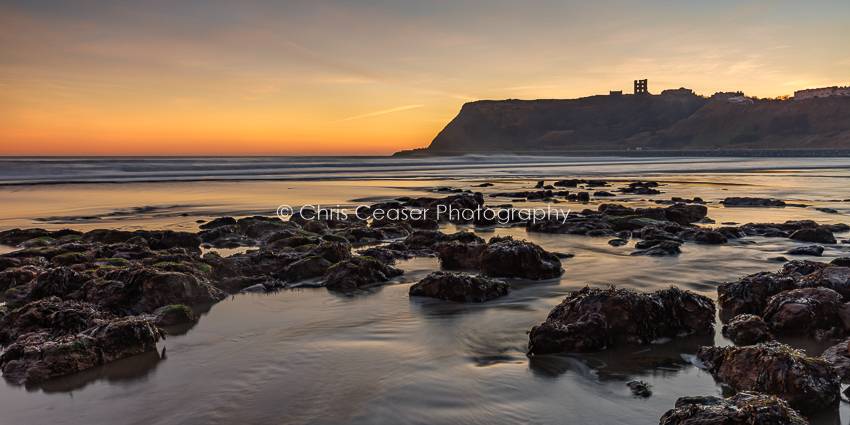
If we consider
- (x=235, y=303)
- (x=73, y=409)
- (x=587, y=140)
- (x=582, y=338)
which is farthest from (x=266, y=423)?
(x=587, y=140)

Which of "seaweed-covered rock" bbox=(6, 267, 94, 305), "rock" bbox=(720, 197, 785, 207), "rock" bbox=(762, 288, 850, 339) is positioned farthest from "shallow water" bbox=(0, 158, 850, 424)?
"rock" bbox=(720, 197, 785, 207)

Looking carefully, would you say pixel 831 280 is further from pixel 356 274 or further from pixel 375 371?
pixel 356 274

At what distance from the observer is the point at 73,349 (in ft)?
13.6

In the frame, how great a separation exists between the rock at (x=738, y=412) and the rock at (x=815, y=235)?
27.3ft

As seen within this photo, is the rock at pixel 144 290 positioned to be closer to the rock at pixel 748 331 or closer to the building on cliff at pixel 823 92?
the rock at pixel 748 331

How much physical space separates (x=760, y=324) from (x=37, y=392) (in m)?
6.09

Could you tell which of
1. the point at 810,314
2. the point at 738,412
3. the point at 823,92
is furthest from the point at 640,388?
the point at 823,92

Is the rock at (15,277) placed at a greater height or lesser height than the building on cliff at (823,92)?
lesser

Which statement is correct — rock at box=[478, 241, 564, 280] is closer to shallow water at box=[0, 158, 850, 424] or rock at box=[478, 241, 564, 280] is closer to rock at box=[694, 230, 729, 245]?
shallow water at box=[0, 158, 850, 424]

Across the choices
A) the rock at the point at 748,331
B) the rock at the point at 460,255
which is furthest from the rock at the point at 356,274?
the rock at the point at 748,331

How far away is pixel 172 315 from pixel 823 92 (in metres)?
193

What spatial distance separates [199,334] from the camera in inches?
201

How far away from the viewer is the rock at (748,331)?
4.38m

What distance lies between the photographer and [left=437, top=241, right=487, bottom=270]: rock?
7884 mm
